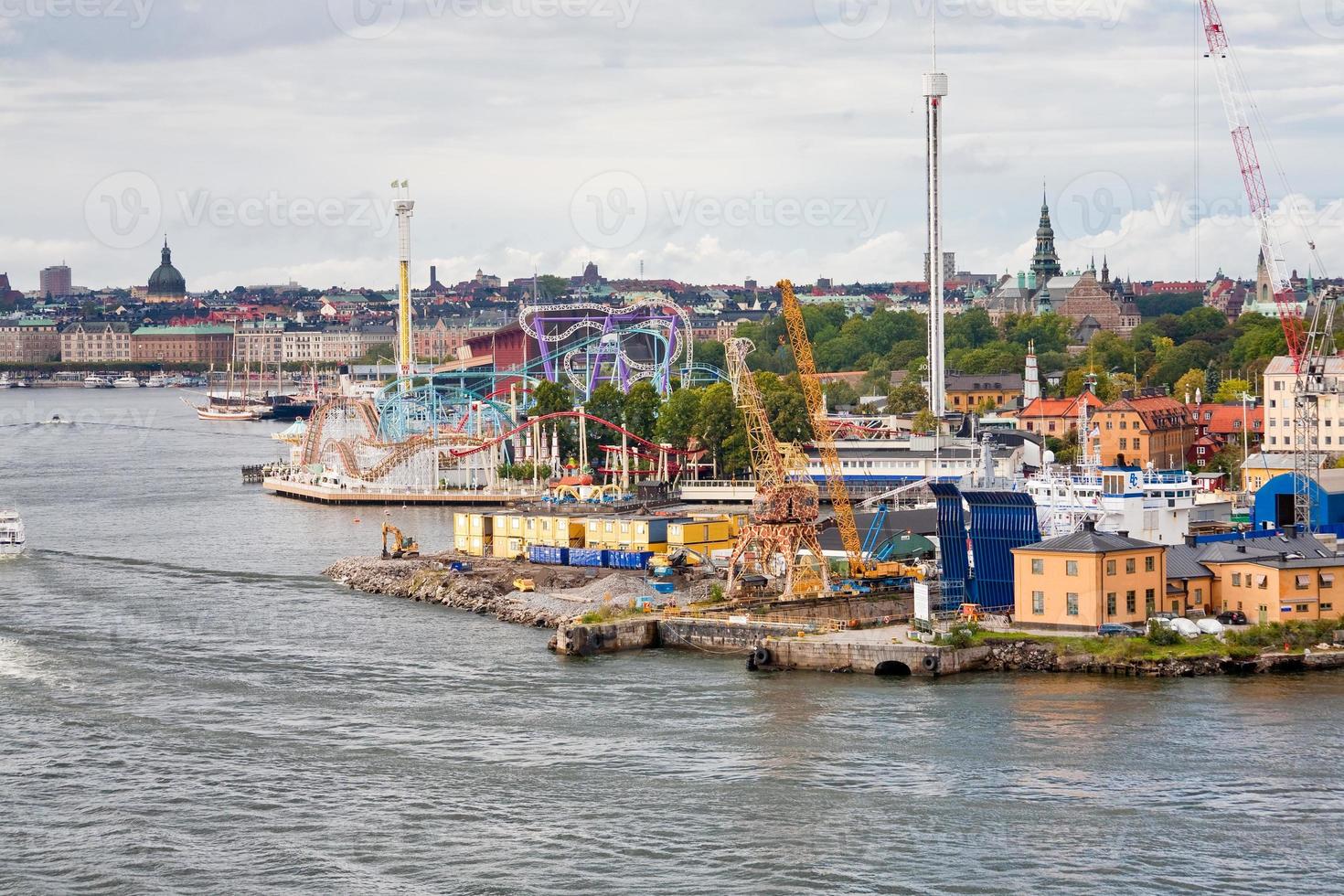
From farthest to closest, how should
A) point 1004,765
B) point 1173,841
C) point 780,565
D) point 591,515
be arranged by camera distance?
point 591,515 → point 780,565 → point 1004,765 → point 1173,841

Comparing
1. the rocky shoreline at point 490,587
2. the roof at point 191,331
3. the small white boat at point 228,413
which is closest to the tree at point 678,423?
the rocky shoreline at point 490,587

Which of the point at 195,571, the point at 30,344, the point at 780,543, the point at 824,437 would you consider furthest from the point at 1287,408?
the point at 30,344

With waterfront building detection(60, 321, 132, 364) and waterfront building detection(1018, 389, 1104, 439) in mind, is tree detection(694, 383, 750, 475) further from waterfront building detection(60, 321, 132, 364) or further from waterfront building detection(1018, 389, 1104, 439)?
waterfront building detection(60, 321, 132, 364)

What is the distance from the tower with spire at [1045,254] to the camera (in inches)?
5039

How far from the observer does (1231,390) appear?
66.8 meters

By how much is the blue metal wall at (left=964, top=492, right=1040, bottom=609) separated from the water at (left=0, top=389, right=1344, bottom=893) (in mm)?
3370

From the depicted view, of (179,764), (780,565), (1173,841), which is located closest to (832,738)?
(1173,841)

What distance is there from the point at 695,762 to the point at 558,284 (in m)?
170

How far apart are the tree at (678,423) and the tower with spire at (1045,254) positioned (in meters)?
69.8

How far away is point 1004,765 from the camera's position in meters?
22.7

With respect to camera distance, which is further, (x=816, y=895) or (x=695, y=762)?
(x=695, y=762)

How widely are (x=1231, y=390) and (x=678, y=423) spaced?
18766mm

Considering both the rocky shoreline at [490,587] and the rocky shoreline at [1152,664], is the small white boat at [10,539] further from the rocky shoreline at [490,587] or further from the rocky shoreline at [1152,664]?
the rocky shoreline at [1152,664]

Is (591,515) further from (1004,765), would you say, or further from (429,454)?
(429,454)
